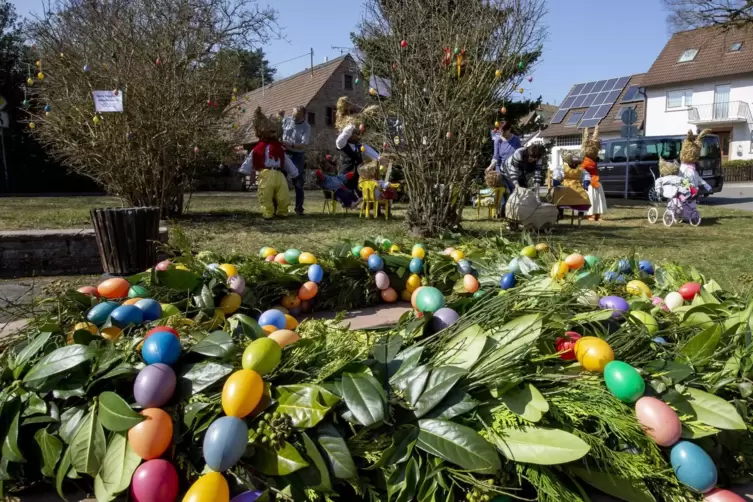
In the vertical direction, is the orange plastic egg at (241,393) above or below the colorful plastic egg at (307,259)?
below

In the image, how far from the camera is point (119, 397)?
60.6 inches

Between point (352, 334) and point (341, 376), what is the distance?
443 millimetres

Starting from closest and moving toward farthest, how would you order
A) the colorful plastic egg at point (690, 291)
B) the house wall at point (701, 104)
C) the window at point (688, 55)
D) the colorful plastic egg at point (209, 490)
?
the colorful plastic egg at point (209, 490)
the colorful plastic egg at point (690, 291)
the house wall at point (701, 104)
the window at point (688, 55)

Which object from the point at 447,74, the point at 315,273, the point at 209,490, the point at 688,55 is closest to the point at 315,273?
the point at 315,273

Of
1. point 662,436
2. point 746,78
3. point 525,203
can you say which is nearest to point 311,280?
point 662,436

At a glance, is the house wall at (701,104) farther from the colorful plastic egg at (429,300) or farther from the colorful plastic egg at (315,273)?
the colorful plastic egg at (429,300)

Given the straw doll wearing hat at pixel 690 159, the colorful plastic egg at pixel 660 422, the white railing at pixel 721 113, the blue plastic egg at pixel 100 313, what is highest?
A: the white railing at pixel 721 113

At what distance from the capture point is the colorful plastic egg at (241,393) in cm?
149

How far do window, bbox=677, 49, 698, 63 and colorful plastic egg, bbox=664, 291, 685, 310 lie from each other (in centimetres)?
3801

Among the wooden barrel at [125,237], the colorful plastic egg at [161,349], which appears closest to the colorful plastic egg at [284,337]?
the colorful plastic egg at [161,349]

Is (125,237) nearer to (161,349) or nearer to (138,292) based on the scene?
(138,292)

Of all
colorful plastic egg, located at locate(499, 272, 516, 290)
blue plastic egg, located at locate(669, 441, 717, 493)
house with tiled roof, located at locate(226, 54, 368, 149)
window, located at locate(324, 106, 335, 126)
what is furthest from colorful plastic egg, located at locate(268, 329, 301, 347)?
window, located at locate(324, 106, 335, 126)

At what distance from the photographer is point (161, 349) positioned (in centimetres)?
166

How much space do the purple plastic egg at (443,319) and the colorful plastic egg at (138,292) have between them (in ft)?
4.66
